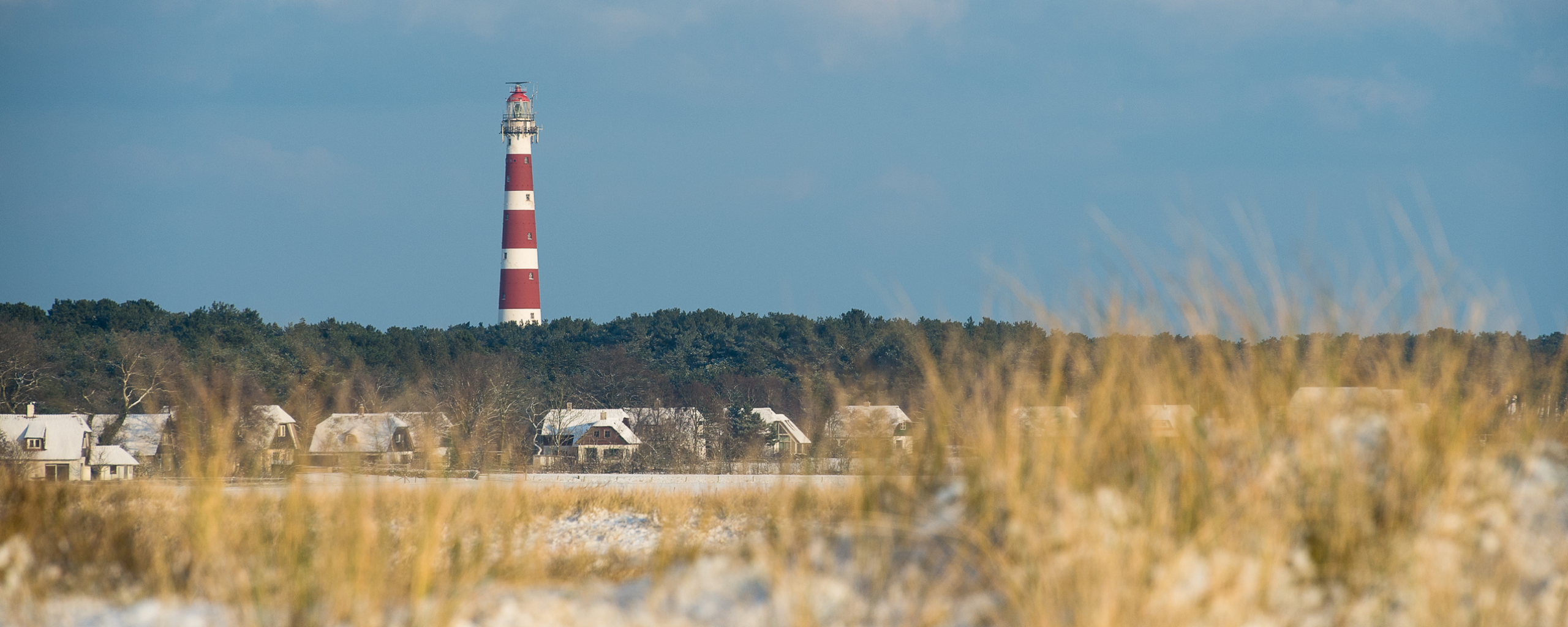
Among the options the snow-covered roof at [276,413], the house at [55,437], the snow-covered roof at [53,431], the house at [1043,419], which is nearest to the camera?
the house at [1043,419]

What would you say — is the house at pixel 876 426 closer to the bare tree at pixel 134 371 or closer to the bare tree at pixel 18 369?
the bare tree at pixel 134 371

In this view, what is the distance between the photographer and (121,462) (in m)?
32.8

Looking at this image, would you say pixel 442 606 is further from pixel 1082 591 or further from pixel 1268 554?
pixel 1268 554

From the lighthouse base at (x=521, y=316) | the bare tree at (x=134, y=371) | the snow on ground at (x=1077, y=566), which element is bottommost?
the snow on ground at (x=1077, y=566)

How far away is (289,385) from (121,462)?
15.8 ft

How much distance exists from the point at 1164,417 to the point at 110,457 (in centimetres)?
3387

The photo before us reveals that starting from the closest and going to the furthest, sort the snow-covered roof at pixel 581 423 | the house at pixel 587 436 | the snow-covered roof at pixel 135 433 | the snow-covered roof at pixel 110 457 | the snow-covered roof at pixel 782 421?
the snow-covered roof at pixel 110 457
the snow-covered roof at pixel 135 433
the house at pixel 587 436
the snow-covered roof at pixel 581 423
the snow-covered roof at pixel 782 421

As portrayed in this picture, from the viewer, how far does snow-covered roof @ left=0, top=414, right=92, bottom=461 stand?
31.0 meters

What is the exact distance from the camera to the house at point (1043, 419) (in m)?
3.97

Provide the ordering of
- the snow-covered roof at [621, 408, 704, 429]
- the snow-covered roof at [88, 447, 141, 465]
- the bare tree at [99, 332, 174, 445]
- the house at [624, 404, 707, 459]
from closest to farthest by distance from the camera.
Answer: the snow-covered roof at [88, 447, 141, 465] → the bare tree at [99, 332, 174, 445] → the house at [624, 404, 707, 459] → the snow-covered roof at [621, 408, 704, 429]

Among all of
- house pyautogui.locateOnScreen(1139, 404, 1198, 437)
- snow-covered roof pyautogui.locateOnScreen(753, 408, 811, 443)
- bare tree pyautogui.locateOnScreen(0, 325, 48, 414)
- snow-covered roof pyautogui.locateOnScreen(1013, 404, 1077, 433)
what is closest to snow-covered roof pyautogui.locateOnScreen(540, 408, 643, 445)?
snow-covered roof pyautogui.locateOnScreen(753, 408, 811, 443)

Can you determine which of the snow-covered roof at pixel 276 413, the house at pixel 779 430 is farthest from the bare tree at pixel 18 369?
the house at pixel 779 430

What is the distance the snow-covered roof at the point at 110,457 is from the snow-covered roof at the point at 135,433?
1.38 meters

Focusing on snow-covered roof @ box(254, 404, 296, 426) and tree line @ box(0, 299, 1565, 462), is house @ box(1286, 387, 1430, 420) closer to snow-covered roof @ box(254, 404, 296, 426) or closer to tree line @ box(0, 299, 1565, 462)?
tree line @ box(0, 299, 1565, 462)
